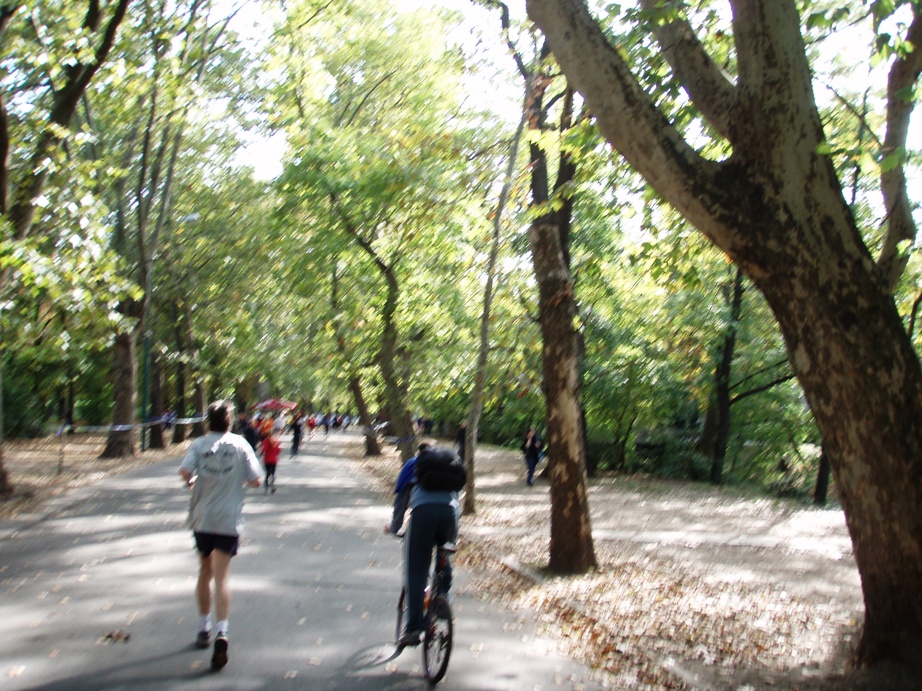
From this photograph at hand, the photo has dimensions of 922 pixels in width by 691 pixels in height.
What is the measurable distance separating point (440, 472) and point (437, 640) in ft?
3.70

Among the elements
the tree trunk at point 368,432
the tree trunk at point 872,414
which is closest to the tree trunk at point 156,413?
the tree trunk at point 368,432

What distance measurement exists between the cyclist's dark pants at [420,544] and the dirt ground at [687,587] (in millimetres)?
1514

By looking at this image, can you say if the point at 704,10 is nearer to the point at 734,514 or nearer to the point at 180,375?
the point at 734,514

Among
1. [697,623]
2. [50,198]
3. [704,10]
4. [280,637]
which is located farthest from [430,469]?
[50,198]

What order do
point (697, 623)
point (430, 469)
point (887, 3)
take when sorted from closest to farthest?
1. point (887, 3)
2. point (430, 469)
3. point (697, 623)

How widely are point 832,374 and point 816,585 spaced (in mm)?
6304

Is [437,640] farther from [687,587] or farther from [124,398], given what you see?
[124,398]

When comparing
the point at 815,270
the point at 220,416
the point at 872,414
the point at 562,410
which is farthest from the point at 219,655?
the point at 562,410

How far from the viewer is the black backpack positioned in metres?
7.14

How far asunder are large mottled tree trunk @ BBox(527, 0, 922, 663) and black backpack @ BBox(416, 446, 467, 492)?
2382 mm

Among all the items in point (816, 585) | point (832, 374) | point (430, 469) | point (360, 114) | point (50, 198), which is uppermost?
point (360, 114)

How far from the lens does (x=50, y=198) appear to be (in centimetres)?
1714

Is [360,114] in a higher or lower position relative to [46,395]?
higher

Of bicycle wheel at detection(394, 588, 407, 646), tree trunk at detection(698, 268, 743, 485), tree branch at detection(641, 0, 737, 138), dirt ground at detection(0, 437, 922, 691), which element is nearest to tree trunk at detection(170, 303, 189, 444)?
dirt ground at detection(0, 437, 922, 691)
